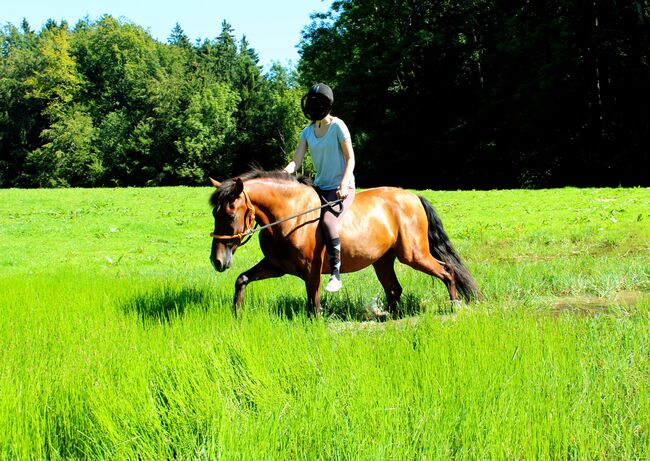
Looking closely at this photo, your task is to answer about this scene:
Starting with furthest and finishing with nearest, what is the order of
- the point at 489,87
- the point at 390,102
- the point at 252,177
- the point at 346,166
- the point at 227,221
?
the point at 390,102
the point at 489,87
the point at 252,177
the point at 346,166
the point at 227,221

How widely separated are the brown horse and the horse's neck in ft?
0.04

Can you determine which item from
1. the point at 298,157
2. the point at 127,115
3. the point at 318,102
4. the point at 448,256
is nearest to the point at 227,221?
the point at 298,157

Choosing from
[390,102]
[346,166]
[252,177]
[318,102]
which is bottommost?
[252,177]

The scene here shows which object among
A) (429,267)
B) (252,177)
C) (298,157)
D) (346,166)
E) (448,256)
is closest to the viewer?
(346,166)

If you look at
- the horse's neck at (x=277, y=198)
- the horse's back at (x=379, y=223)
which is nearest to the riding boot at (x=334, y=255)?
the horse's back at (x=379, y=223)

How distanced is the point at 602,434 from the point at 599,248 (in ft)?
33.0

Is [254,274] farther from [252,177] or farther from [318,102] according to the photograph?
[318,102]

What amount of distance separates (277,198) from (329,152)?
0.79 metres

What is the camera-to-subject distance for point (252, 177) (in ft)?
22.3

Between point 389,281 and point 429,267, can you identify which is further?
point 389,281

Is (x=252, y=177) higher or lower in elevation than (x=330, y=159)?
lower

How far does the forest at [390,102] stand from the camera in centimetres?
3369

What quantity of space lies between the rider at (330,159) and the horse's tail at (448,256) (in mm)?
1618

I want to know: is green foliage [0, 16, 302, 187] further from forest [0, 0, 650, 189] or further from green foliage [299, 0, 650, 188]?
green foliage [299, 0, 650, 188]
